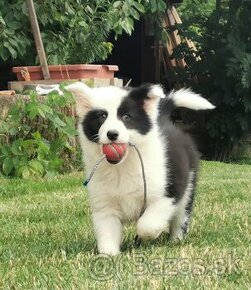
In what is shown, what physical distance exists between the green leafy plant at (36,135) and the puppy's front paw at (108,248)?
3.70 meters

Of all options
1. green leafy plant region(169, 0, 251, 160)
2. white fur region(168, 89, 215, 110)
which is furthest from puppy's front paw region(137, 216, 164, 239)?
green leafy plant region(169, 0, 251, 160)

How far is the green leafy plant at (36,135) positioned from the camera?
24.3 ft

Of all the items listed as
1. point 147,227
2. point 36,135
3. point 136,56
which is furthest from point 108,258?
point 136,56

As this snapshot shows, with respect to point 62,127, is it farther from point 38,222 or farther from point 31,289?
point 31,289

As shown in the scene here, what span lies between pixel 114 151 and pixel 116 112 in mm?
197

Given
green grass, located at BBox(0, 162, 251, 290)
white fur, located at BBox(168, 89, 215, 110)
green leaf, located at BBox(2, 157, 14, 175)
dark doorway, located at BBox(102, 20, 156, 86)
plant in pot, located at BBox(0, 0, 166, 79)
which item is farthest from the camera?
dark doorway, located at BBox(102, 20, 156, 86)

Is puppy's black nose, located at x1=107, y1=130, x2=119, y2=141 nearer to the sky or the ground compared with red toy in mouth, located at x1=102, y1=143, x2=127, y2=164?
nearer to the sky

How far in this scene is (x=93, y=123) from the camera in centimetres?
362

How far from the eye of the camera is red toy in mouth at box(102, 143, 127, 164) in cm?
353

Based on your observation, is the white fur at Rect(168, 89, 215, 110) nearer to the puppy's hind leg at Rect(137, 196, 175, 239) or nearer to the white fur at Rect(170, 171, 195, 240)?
the white fur at Rect(170, 171, 195, 240)

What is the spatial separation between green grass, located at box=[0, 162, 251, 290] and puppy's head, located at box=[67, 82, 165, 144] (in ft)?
2.01

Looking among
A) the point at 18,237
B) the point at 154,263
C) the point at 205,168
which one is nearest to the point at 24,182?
the point at 18,237

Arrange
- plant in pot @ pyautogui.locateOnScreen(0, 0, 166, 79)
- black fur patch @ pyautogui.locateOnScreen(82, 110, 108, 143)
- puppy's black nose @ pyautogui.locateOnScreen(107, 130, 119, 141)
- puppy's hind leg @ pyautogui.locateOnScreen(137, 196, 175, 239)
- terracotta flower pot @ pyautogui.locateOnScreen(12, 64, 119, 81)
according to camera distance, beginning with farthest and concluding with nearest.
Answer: plant in pot @ pyautogui.locateOnScreen(0, 0, 166, 79), terracotta flower pot @ pyautogui.locateOnScreen(12, 64, 119, 81), puppy's hind leg @ pyautogui.locateOnScreen(137, 196, 175, 239), black fur patch @ pyautogui.locateOnScreen(82, 110, 108, 143), puppy's black nose @ pyautogui.locateOnScreen(107, 130, 119, 141)

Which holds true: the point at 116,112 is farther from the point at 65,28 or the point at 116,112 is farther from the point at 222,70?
the point at 222,70
